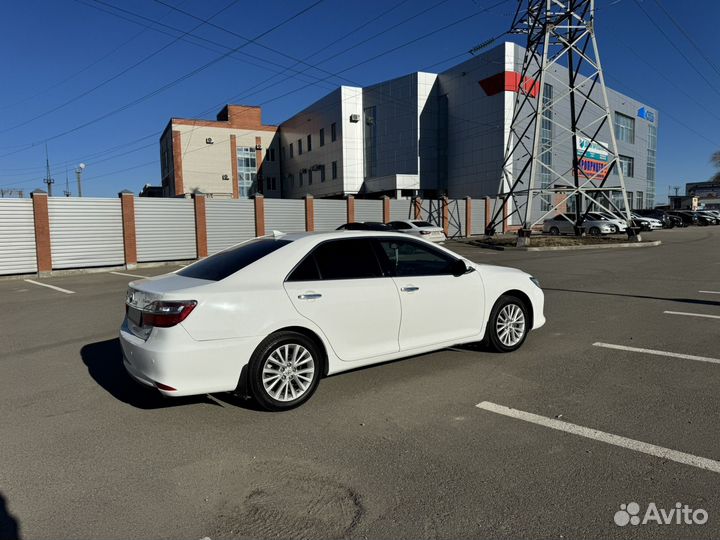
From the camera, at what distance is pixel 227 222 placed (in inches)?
944

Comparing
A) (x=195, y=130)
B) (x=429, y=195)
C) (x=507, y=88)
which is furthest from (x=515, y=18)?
(x=195, y=130)

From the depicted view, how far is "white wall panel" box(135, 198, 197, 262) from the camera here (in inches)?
830

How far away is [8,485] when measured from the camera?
10.4 ft

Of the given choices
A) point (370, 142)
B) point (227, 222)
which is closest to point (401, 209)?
point (227, 222)

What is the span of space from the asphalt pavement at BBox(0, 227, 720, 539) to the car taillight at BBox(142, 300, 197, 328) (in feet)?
2.87

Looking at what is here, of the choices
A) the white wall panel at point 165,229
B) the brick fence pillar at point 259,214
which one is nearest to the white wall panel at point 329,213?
the brick fence pillar at point 259,214

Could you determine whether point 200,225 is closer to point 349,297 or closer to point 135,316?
point 135,316

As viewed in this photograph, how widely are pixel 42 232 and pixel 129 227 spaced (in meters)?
3.10

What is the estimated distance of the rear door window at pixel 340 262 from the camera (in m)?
4.54

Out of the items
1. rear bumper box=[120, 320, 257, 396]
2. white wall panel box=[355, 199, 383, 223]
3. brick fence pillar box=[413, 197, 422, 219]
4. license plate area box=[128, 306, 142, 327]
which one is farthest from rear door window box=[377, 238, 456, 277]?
brick fence pillar box=[413, 197, 422, 219]

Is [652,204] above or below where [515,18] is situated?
below

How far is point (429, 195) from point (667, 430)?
149ft

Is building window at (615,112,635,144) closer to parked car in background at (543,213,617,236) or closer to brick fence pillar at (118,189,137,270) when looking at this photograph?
parked car in background at (543,213,617,236)

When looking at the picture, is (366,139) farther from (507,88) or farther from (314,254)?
(314,254)
